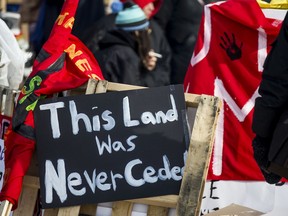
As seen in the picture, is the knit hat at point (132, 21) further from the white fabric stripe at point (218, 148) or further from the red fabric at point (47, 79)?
the red fabric at point (47, 79)

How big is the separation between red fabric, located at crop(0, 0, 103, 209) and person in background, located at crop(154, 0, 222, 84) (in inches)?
129

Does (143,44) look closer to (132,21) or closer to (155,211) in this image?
(132,21)

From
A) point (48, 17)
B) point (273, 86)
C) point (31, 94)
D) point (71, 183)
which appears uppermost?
point (273, 86)

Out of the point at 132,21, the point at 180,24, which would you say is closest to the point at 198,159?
the point at 132,21

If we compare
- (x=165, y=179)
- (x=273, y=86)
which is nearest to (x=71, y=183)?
(x=165, y=179)

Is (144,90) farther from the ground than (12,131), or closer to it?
farther from the ground

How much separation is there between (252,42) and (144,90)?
102cm

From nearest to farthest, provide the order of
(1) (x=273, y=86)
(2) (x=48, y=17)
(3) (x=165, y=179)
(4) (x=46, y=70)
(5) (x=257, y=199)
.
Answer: (1) (x=273, y=86), (3) (x=165, y=179), (4) (x=46, y=70), (5) (x=257, y=199), (2) (x=48, y=17)

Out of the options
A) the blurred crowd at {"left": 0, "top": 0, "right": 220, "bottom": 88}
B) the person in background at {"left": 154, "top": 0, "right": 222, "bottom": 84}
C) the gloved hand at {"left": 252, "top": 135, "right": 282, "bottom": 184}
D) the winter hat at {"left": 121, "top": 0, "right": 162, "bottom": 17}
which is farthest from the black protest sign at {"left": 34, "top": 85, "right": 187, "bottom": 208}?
the person in background at {"left": 154, "top": 0, "right": 222, "bottom": 84}

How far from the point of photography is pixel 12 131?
4.75 meters

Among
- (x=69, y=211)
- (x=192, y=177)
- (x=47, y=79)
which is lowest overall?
(x=69, y=211)

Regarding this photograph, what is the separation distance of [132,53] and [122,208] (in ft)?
8.70

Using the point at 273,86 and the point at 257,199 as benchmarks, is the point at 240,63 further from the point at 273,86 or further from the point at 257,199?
the point at 273,86

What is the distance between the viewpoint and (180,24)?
27.2ft
